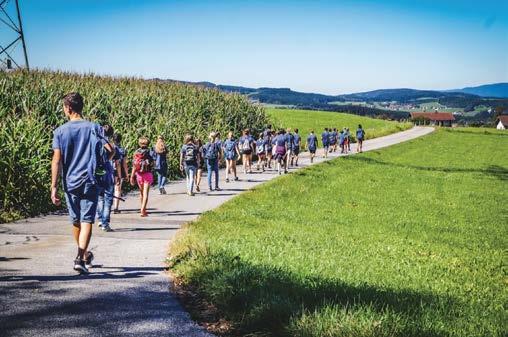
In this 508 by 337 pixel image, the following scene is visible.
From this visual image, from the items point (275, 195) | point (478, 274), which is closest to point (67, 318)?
point (478, 274)

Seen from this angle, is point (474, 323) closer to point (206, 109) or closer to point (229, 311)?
point (229, 311)

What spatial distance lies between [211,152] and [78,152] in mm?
10955

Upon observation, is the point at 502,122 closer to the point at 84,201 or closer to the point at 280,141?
the point at 280,141

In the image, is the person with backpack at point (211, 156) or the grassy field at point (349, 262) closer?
the grassy field at point (349, 262)

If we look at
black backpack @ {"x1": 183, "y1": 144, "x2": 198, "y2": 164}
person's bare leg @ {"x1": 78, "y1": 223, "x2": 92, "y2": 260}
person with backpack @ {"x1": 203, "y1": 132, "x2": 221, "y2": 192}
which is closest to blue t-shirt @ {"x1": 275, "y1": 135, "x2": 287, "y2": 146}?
person with backpack @ {"x1": 203, "y1": 132, "x2": 221, "y2": 192}

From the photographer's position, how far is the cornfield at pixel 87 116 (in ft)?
37.7

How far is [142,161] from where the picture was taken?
11.8 metres

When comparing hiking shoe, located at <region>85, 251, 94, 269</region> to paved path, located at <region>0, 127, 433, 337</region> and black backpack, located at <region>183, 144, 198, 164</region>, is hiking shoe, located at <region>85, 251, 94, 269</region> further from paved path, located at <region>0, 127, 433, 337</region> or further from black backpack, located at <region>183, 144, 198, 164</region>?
black backpack, located at <region>183, 144, 198, 164</region>

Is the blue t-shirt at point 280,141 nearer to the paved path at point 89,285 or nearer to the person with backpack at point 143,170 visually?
the person with backpack at point 143,170

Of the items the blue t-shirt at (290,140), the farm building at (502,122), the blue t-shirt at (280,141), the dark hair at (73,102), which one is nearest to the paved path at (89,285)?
the dark hair at (73,102)

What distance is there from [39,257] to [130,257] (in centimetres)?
137

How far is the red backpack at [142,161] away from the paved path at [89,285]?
1780 millimetres

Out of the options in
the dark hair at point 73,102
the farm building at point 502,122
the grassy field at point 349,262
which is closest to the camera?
the grassy field at point 349,262

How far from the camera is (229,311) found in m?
5.14
